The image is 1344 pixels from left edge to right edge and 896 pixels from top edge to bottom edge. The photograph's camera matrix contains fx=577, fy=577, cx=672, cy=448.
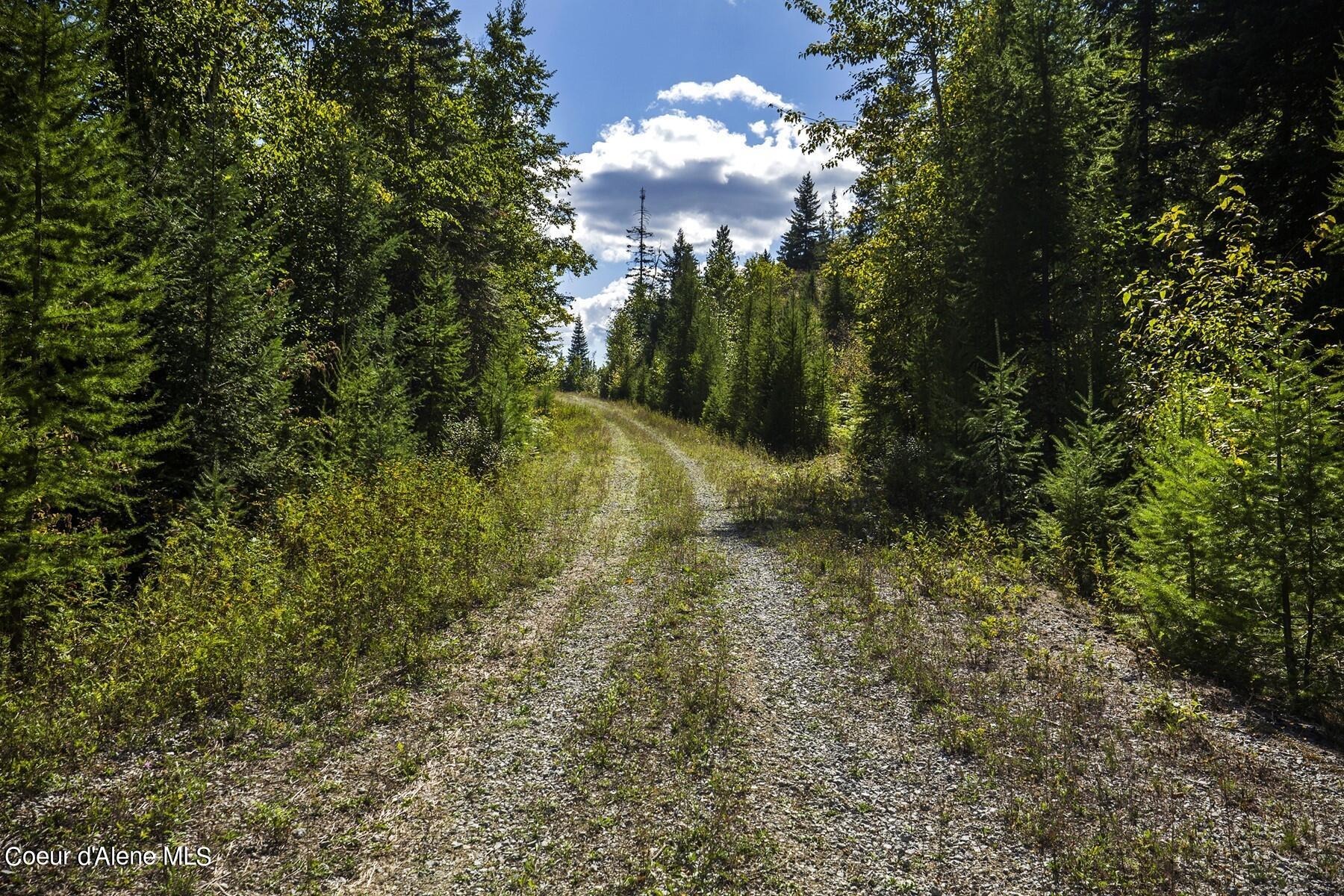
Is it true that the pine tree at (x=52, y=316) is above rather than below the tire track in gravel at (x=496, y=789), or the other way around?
above

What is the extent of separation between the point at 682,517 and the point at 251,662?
9280mm

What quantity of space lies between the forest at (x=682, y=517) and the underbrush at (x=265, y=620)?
59mm

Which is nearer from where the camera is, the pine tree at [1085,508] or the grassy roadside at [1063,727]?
the grassy roadside at [1063,727]

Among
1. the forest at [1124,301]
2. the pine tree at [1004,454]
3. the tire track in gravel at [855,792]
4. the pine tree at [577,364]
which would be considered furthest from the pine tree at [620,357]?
the tire track in gravel at [855,792]

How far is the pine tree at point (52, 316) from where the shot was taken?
18.7ft

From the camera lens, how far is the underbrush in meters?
5.09

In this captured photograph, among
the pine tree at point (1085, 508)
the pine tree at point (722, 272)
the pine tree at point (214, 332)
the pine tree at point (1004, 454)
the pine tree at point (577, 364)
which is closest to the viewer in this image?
the pine tree at point (214, 332)

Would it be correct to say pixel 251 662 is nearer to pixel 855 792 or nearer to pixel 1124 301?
pixel 855 792

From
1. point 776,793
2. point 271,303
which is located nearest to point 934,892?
point 776,793

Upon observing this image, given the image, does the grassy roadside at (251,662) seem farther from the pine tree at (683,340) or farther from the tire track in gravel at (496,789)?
the pine tree at (683,340)

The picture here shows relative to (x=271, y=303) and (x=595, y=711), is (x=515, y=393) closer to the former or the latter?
(x=271, y=303)

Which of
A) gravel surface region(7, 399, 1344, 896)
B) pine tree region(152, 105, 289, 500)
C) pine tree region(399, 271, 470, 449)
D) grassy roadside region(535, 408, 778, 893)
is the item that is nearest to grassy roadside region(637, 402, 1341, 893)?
gravel surface region(7, 399, 1344, 896)

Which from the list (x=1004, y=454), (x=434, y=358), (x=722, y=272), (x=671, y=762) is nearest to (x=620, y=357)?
(x=722, y=272)

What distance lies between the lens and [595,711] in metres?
6.05
